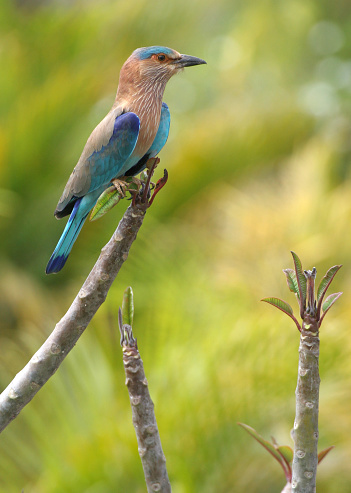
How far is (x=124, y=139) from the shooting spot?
2164 millimetres

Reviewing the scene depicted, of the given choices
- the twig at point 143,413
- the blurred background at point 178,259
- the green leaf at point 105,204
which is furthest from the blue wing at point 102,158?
the blurred background at point 178,259

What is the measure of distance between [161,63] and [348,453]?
2.20 metres

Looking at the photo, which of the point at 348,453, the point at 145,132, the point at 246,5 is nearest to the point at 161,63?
the point at 145,132

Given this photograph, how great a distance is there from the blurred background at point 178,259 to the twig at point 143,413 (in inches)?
64.0

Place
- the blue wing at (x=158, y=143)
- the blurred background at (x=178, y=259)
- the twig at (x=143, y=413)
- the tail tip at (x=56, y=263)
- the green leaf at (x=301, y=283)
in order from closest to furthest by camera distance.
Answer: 1. the green leaf at (x=301, y=283)
2. the twig at (x=143, y=413)
3. the tail tip at (x=56, y=263)
4. the blue wing at (x=158, y=143)
5. the blurred background at (x=178, y=259)

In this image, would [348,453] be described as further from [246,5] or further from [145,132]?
[246,5]

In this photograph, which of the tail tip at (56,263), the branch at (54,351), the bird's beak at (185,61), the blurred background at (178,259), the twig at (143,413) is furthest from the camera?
the blurred background at (178,259)

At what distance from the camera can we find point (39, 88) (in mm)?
4777

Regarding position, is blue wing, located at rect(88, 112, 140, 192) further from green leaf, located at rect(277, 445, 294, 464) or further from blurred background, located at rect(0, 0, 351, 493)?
blurred background, located at rect(0, 0, 351, 493)

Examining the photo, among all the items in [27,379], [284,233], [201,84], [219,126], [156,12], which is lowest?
[27,379]

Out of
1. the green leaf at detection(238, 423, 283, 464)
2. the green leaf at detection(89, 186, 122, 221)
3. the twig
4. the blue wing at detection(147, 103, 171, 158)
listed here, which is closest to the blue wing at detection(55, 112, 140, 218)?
the blue wing at detection(147, 103, 171, 158)

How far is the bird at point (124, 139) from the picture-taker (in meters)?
2.05

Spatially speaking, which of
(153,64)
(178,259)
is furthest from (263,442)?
(178,259)

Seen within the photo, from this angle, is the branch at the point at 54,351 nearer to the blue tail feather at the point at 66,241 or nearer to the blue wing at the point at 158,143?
the blue tail feather at the point at 66,241
